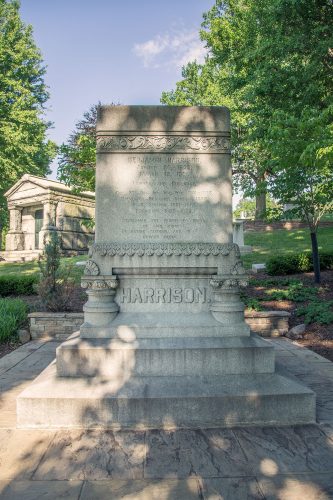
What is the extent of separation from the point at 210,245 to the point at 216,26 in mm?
25120

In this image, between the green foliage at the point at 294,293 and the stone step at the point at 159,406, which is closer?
the stone step at the point at 159,406

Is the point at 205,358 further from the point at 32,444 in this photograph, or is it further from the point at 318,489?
the point at 32,444

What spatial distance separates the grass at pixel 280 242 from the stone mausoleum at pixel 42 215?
1049cm

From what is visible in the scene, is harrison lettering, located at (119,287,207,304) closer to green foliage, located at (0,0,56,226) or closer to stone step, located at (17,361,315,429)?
stone step, located at (17,361,315,429)

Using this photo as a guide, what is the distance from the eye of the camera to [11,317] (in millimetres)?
7219

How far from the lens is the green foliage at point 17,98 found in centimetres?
2553

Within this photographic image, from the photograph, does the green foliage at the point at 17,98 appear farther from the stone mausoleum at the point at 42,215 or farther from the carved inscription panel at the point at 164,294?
the carved inscription panel at the point at 164,294

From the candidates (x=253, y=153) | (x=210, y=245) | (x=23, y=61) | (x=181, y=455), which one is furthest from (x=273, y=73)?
(x=23, y=61)

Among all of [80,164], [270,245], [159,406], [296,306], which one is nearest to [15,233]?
[80,164]

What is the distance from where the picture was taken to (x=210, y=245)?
433cm

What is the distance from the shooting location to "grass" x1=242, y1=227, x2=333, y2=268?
1717cm

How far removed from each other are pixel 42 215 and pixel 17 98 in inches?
406

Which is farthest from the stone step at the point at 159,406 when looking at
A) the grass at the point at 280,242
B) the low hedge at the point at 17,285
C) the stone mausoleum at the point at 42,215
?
the stone mausoleum at the point at 42,215

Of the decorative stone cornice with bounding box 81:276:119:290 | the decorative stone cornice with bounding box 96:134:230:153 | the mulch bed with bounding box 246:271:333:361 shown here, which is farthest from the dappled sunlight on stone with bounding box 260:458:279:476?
the mulch bed with bounding box 246:271:333:361
